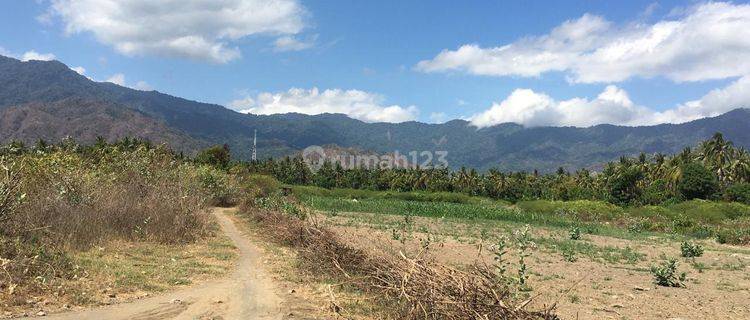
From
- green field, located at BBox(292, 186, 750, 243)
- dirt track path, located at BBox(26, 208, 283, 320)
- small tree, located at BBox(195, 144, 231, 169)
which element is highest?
small tree, located at BBox(195, 144, 231, 169)

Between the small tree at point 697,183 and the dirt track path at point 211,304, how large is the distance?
202ft

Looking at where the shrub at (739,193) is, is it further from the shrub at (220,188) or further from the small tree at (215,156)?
the small tree at (215,156)

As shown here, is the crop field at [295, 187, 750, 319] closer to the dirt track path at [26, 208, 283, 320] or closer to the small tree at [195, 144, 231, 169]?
the dirt track path at [26, 208, 283, 320]

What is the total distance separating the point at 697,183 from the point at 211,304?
6405cm

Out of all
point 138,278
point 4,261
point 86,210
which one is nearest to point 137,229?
point 86,210

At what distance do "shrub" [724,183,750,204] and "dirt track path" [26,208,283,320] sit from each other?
61573mm

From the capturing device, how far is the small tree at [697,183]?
196ft

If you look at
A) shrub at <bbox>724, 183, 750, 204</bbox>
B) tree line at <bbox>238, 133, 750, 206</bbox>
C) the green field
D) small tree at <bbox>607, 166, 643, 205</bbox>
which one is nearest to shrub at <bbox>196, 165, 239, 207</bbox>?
the green field

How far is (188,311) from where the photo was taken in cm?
794

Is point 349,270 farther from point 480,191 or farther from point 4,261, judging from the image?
point 480,191

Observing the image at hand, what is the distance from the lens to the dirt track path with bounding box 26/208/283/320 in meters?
7.61

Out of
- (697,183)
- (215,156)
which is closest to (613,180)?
(697,183)

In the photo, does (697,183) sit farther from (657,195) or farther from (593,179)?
(593,179)

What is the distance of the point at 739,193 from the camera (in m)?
57.9
